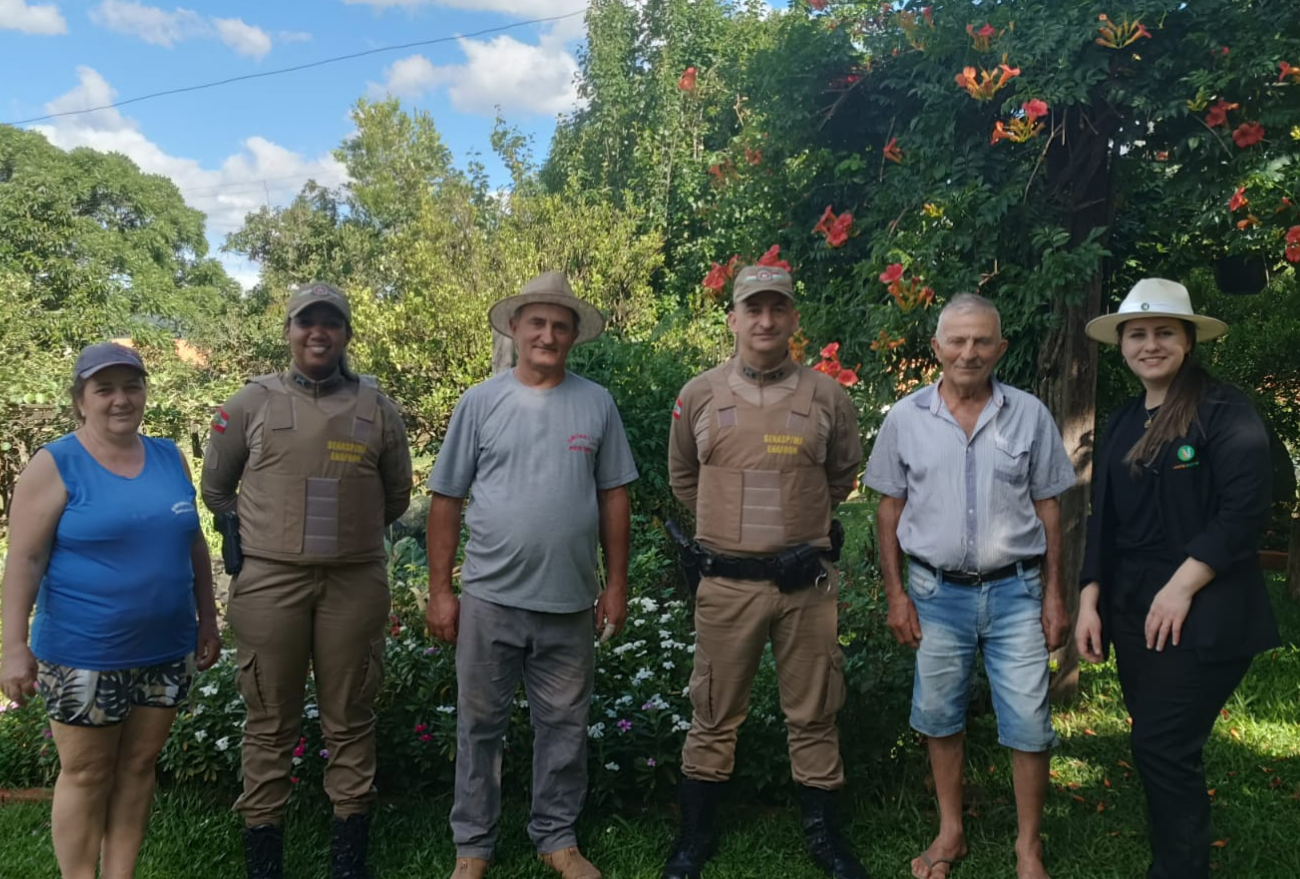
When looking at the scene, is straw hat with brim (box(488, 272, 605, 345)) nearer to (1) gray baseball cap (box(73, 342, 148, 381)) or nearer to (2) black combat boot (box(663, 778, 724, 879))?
(1) gray baseball cap (box(73, 342, 148, 381))

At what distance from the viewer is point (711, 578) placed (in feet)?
10.2

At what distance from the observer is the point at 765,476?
301 centimetres

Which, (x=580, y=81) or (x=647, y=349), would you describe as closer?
(x=647, y=349)

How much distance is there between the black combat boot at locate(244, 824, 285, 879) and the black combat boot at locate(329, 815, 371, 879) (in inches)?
6.8

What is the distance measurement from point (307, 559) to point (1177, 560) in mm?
2558

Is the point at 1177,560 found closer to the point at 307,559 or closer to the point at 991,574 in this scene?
the point at 991,574

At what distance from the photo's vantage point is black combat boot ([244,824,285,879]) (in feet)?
9.75

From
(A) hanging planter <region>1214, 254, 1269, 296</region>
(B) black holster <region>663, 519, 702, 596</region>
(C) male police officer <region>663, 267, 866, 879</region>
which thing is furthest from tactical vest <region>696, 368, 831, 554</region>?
(A) hanging planter <region>1214, 254, 1269, 296</region>

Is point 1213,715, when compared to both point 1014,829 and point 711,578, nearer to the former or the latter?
point 1014,829

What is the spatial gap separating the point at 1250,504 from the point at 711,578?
1562 millimetres

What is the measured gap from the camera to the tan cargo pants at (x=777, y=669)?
10.0ft

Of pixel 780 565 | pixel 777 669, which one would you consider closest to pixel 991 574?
pixel 780 565

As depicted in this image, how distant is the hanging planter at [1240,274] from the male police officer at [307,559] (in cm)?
428

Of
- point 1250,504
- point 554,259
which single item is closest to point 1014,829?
point 1250,504
